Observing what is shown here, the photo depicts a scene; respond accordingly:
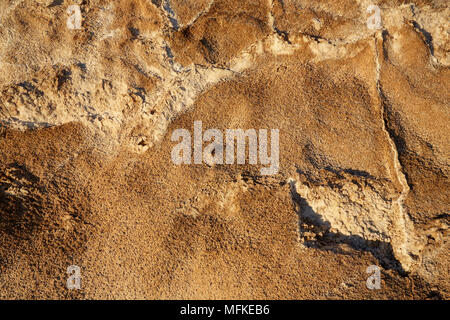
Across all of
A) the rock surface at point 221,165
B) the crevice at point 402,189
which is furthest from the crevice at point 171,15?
the crevice at point 402,189

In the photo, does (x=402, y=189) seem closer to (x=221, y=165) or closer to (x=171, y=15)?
(x=221, y=165)

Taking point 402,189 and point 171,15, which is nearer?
point 402,189

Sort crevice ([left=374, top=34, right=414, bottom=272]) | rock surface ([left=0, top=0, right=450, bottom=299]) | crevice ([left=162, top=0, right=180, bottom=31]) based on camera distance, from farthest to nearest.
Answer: crevice ([left=162, top=0, right=180, bottom=31])
crevice ([left=374, top=34, right=414, bottom=272])
rock surface ([left=0, top=0, right=450, bottom=299])

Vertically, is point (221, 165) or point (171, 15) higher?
point (171, 15)

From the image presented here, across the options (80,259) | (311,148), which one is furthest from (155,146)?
(311,148)

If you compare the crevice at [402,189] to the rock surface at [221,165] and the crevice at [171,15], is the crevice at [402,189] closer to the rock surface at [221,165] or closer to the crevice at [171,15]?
the rock surface at [221,165]

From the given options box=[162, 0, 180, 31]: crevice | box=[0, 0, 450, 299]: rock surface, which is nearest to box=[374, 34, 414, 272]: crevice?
box=[0, 0, 450, 299]: rock surface

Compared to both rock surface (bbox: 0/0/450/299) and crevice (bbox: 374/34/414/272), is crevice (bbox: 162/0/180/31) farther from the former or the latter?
crevice (bbox: 374/34/414/272)

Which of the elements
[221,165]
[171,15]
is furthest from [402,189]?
[171,15]
